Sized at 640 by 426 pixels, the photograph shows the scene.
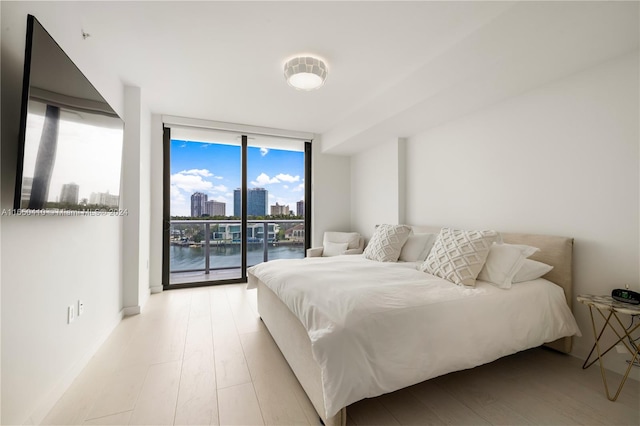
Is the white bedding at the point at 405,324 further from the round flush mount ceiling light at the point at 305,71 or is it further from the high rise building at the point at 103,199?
the round flush mount ceiling light at the point at 305,71

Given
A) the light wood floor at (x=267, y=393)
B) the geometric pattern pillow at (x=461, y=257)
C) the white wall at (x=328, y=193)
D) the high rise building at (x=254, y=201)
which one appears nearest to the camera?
the light wood floor at (x=267, y=393)

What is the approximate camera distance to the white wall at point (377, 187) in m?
3.88

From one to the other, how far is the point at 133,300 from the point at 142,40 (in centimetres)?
260

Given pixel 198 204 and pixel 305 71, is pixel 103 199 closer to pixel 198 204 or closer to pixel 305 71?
pixel 305 71

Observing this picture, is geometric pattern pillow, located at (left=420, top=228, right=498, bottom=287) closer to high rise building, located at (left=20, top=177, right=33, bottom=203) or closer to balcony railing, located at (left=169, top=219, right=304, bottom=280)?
high rise building, located at (left=20, top=177, right=33, bottom=203)

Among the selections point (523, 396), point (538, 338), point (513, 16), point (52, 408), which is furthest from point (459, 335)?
point (52, 408)

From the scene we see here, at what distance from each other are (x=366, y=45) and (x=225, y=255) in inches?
162

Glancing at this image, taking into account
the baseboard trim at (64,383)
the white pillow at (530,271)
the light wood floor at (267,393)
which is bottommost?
the light wood floor at (267,393)

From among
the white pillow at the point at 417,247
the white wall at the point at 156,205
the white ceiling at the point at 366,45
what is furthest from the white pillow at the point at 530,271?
the white wall at the point at 156,205

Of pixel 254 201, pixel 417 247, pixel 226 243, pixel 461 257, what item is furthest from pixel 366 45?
pixel 226 243

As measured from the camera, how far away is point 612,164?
1962 mm

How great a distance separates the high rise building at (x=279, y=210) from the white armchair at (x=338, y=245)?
967mm

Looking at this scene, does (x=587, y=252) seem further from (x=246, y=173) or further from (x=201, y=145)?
(x=201, y=145)

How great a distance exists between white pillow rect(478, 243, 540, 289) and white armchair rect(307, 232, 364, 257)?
221cm
